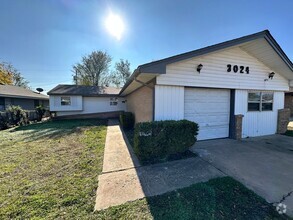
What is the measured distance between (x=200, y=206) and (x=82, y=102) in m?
16.9

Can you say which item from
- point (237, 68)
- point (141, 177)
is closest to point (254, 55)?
point (237, 68)

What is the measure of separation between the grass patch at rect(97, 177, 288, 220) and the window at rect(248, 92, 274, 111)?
590cm

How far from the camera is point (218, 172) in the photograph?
379 centimetres

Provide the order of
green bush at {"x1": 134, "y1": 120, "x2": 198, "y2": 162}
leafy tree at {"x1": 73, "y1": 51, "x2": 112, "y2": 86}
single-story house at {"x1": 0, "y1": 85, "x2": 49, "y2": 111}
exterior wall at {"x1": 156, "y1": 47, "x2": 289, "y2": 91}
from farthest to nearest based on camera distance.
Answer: leafy tree at {"x1": 73, "y1": 51, "x2": 112, "y2": 86} < single-story house at {"x1": 0, "y1": 85, "x2": 49, "y2": 111} < exterior wall at {"x1": 156, "y1": 47, "x2": 289, "y2": 91} < green bush at {"x1": 134, "y1": 120, "x2": 198, "y2": 162}

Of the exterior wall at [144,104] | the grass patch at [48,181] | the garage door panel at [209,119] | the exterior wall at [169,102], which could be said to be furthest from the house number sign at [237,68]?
the grass patch at [48,181]

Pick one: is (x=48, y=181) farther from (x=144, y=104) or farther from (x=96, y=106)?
(x=96, y=106)

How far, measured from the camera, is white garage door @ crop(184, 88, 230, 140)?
628 cm

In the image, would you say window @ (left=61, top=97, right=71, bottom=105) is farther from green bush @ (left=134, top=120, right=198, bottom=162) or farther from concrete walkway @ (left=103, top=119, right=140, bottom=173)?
green bush @ (left=134, top=120, right=198, bottom=162)

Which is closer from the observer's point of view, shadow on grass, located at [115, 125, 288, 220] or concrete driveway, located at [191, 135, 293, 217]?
shadow on grass, located at [115, 125, 288, 220]

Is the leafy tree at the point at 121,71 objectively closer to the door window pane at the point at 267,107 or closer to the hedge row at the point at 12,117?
the hedge row at the point at 12,117

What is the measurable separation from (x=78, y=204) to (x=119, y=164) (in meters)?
1.83

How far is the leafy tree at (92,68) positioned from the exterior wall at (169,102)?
25368mm

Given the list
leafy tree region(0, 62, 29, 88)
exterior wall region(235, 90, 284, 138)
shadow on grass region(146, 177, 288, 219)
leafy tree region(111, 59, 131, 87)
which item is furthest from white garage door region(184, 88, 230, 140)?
leafy tree region(0, 62, 29, 88)

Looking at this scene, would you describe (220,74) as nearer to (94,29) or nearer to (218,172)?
(218,172)
